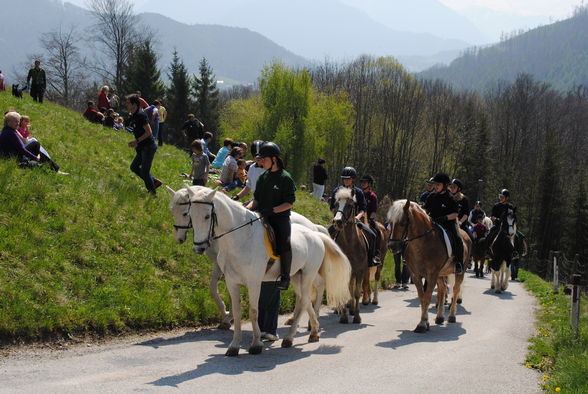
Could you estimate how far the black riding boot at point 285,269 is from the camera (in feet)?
31.3

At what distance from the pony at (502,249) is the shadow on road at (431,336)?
798 cm

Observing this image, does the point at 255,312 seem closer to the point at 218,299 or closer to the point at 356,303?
the point at 218,299

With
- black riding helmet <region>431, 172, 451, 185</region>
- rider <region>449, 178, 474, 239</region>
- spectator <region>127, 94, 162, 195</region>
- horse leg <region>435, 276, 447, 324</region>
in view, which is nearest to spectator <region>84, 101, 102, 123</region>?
spectator <region>127, 94, 162, 195</region>

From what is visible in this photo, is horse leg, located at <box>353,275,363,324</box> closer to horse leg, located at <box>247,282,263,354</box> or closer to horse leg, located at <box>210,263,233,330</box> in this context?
horse leg, located at <box>210,263,233,330</box>

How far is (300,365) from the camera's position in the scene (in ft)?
28.6

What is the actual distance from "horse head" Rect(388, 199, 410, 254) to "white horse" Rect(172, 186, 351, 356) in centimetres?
199

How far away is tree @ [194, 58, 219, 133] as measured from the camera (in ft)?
217

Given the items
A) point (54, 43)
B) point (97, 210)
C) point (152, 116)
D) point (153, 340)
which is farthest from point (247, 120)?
point (153, 340)

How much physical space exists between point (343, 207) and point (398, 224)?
1.26m

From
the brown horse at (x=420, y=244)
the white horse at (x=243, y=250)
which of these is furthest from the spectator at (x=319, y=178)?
the white horse at (x=243, y=250)

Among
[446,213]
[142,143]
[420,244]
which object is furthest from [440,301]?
[142,143]

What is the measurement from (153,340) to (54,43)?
239 ft

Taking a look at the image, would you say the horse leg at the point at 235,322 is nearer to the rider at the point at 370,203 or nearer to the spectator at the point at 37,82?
the rider at the point at 370,203

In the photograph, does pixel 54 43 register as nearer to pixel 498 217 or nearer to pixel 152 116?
pixel 152 116
